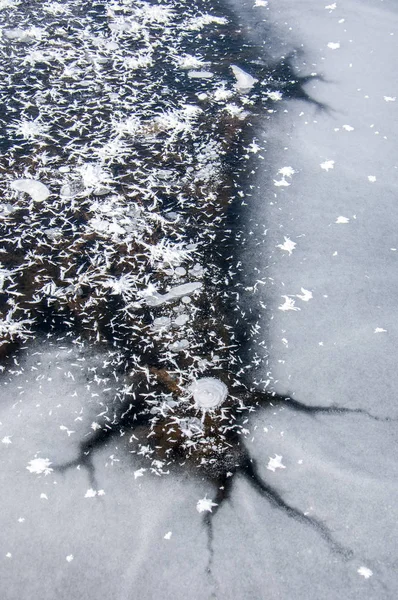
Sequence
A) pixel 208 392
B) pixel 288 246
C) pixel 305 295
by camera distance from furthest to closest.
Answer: pixel 288 246
pixel 305 295
pixel 208 392

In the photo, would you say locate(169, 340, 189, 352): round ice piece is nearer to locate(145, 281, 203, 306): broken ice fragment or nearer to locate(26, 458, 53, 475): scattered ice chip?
locate(145, 281, 203, 306): broken ice fragment

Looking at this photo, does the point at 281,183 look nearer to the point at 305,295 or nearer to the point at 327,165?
the point at 327,165

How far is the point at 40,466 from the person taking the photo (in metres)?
1.80

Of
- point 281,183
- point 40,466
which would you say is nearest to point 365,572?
point 40,466

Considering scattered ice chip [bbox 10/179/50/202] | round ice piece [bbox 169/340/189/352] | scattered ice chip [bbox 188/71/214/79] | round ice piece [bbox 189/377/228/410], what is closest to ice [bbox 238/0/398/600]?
round ice piece [bbox 189/377/228/410]

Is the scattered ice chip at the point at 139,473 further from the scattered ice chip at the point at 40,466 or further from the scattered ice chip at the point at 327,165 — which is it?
the scattered ice chip at the point at 327,165

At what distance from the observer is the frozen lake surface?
165 centimetres

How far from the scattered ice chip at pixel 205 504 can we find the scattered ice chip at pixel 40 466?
1.89 feet

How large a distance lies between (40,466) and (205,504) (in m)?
0.64

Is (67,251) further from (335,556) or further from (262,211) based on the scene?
(335,556)

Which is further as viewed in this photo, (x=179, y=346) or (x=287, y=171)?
(x=287, y=171)

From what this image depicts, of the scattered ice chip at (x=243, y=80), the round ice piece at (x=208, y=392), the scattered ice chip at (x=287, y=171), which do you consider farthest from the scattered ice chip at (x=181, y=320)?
the scattered ice chip at (x=243, y=80)

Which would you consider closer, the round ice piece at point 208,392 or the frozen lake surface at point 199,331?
the frozen lake surface at point 199,331

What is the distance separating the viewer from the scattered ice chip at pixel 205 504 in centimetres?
171
